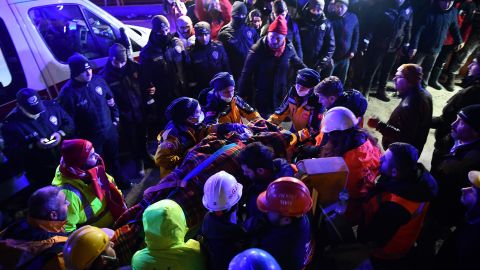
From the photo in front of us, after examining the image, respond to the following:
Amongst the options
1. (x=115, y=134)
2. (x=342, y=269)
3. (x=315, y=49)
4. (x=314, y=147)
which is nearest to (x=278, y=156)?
(x=314, y=147)

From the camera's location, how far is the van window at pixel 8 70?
3.63 meters

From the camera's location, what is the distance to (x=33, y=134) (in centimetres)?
346

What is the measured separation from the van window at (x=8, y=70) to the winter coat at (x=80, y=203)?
1546 millimetres

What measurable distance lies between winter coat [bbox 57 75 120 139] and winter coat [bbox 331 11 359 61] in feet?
14.0

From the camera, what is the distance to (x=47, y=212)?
2.32m

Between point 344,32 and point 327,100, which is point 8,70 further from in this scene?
point 344,32

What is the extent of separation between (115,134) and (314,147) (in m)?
2.78

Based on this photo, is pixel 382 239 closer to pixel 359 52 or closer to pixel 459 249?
pixel 459 249

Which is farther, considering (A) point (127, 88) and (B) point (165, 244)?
(A) point (127, 88)

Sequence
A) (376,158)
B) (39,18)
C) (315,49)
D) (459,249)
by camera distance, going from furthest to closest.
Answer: (315,49), (39,18), (376,158), (459,249)

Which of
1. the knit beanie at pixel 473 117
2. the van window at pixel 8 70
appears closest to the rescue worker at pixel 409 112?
the knit beanie at pixel 473 117

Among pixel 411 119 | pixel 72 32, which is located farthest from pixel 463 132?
pixel 72 32

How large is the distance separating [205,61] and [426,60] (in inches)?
197

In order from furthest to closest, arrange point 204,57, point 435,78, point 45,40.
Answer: point 435,78, point 204,57, point 45,40
